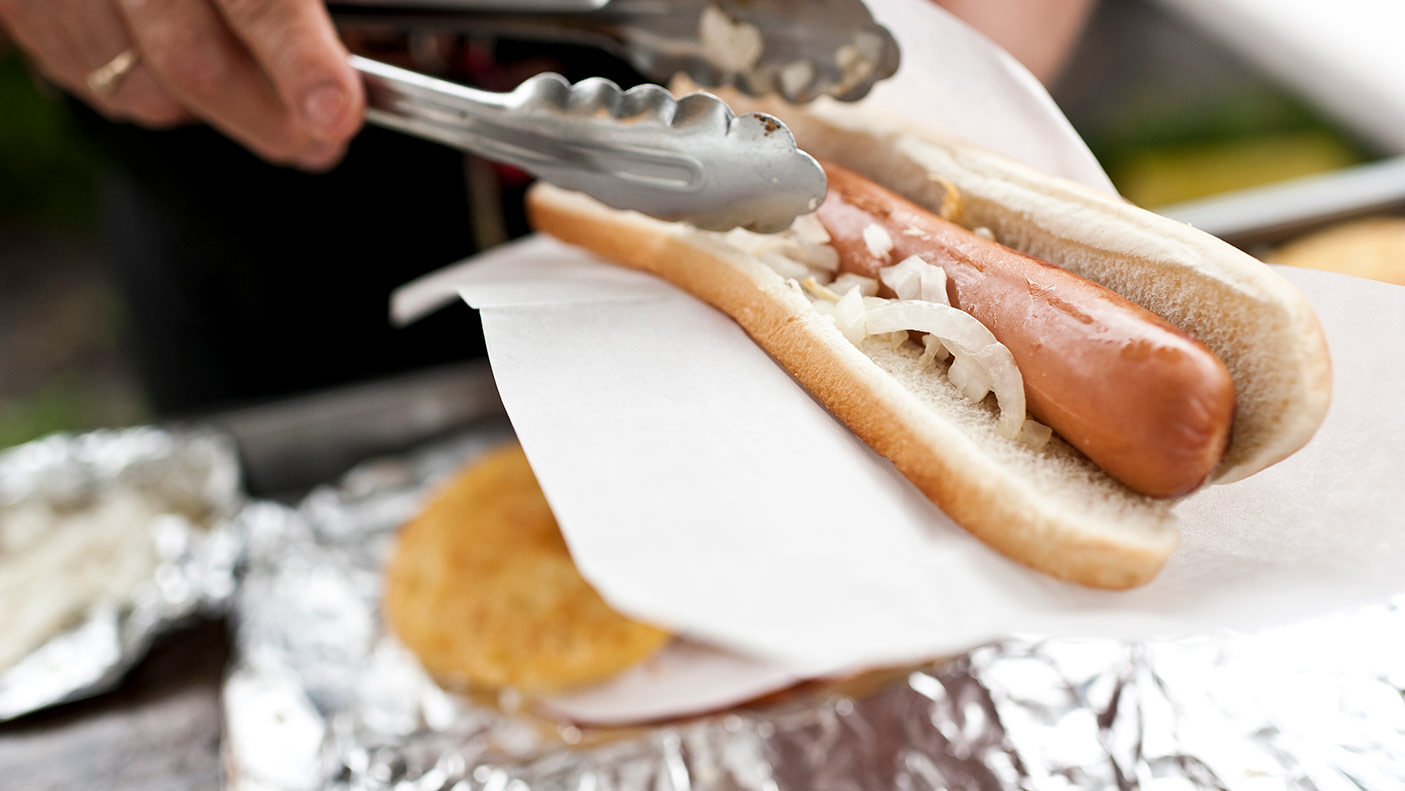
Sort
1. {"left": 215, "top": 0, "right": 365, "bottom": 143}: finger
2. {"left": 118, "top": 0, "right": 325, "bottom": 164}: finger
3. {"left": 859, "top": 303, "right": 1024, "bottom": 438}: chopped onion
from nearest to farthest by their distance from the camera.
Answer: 1. {"left": 859, "top": 303, "right": 1024, "bottom": 438}: chopped onion
2. {"left": 215, "top": 0, "right": 365, "bottom": 143}: finger
3. {"left": 118, "top": 0, "right": 325, "bottom": 164}: finger

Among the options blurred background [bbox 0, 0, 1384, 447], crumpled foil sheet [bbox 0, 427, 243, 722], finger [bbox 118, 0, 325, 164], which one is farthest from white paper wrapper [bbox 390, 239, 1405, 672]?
blurred background [bbox 0, 0, 1384, 447]

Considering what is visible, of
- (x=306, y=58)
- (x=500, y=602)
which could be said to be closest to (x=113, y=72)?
(x=306, y=58)

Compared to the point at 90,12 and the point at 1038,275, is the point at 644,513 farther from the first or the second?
the point at 90,12

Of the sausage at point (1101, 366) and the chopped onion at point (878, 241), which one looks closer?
the sausage at point (1101, 366)

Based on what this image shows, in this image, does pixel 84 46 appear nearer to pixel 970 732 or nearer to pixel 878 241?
pixel 878 241

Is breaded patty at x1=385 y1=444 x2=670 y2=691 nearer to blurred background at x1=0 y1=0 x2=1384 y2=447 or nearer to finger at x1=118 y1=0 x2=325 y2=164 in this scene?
finger at x1=118 y1=0 x2=325 y2=164

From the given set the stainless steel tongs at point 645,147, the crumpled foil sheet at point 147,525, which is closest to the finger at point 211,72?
the stainless steel tongs at point 645,147

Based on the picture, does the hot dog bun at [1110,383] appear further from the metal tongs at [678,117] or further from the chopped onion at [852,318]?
the metal tongs at [678,117]
